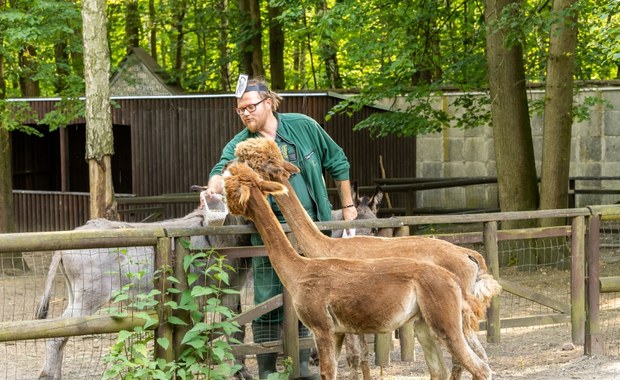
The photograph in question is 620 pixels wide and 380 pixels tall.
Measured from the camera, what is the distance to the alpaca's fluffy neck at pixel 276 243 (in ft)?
17.1

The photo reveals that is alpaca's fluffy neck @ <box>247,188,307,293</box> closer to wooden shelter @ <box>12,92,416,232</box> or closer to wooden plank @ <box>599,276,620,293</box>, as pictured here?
wooden plank @ <box>599,276,620,293</box>

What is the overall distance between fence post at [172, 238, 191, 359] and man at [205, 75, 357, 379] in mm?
403

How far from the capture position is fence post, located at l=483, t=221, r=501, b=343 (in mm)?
7168

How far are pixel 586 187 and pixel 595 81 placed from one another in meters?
2.18

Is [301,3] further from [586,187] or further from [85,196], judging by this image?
[586,187]

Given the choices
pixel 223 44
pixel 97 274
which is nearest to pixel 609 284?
pixel 97 274

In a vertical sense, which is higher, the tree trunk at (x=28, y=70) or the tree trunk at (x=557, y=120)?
the tree trunk at (x=28, y=70)

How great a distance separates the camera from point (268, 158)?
542cm

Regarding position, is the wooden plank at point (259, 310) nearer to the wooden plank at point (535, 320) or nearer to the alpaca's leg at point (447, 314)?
the alpaca's leg at point (447, 314)

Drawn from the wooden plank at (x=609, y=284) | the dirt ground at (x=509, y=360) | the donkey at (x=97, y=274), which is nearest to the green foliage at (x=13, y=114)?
the dirt ground at (x=509, y=360)

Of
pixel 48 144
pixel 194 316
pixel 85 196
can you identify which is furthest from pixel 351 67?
pixel 194 316

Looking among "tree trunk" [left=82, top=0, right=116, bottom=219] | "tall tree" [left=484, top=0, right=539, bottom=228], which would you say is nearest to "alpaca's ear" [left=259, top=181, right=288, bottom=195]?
"tree trunk" [left=82, top=0, right=116, bottom=219]

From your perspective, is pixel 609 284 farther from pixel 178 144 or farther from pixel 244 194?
pixel 178 144

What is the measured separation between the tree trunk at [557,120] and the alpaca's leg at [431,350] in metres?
7.28
